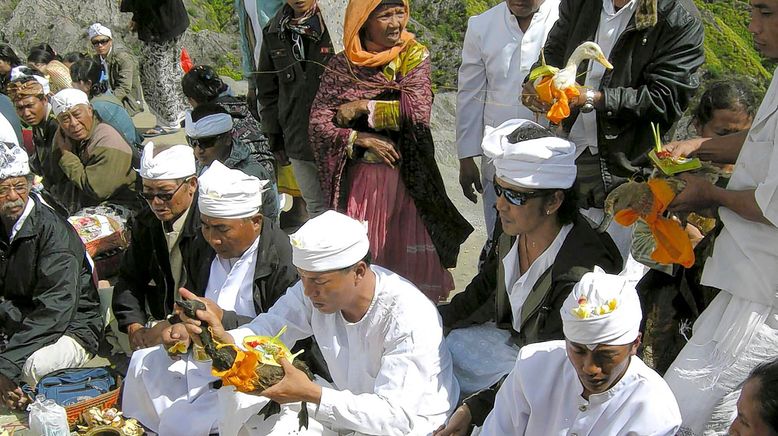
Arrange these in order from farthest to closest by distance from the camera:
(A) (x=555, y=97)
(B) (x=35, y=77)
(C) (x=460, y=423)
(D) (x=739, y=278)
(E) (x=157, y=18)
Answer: (E) (x=157, y=18), (B) (x=35, y=77), (A) (x=555, y=97), (C) (x=460, y=423), (D) (x=739, y=278)

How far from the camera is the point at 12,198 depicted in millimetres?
4277

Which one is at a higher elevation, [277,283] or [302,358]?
[277,283]

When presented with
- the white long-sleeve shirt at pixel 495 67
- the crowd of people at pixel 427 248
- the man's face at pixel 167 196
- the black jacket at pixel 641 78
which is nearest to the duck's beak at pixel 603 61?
the crowd of people at pixel 427 248

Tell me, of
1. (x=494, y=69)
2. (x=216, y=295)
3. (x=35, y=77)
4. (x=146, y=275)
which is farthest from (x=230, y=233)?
(x=35, y=77)

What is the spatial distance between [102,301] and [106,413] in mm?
1127

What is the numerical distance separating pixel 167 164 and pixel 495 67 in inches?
67.1

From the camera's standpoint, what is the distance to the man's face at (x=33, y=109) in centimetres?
619

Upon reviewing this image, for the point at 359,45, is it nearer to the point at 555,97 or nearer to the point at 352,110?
the point at 352,110

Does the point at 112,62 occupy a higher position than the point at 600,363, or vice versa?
the point at 600,363

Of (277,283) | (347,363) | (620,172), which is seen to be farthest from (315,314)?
(620,172)

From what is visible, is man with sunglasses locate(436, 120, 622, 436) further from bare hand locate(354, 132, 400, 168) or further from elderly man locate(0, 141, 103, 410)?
elderly man locate(0, 141, 103, 410)

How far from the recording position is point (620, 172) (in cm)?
371

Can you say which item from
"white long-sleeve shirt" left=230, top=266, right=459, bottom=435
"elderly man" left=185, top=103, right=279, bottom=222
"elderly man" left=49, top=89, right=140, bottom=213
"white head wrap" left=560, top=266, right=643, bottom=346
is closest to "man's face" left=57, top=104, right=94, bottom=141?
"elderly man" left=49, top=89, right=140, bottom=213

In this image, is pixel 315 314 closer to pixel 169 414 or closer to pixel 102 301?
pixel 169 414
